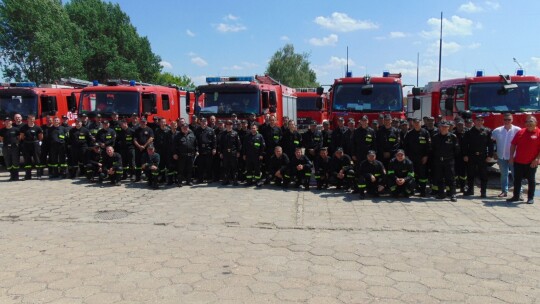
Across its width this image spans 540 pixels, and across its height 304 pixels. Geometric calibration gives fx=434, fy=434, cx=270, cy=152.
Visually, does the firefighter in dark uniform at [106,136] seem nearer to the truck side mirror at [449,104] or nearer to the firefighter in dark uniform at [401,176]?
the firefighter in dark uniform at [401,176]

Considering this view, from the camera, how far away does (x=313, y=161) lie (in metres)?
10.1

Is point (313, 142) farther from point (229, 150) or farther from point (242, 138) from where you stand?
point (229, 150)

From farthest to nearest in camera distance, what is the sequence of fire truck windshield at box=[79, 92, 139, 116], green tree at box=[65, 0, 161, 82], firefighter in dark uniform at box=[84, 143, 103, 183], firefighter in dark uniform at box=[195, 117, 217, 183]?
green tree at box=[65, 0, 161, 82]
fire truck windshield at box=[79, 92, 139, 116]
firefighter in dark uniform at box=[84, 143, 103, 183]
firefighter in dark uniform at box=[195, 117, 217, 183]

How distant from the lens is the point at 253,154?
10039mm

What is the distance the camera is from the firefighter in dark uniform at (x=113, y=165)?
1012 cm

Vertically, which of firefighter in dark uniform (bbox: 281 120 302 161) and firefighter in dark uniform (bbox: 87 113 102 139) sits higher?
firefighter in dark uniform (bbox: 87 113 102 139)

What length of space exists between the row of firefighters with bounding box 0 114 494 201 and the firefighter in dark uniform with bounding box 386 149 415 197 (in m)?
0.02

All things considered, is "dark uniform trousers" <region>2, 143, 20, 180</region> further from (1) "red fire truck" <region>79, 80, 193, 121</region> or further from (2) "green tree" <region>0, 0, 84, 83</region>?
(2) "green tree" <region>0, 0, 84, 83</region>

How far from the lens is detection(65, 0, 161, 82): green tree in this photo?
3694cm

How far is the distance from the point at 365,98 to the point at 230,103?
11.6 feet

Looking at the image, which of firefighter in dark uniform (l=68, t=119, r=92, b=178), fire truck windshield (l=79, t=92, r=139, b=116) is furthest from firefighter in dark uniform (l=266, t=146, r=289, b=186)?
firefighter in dark uniform (l=68, t=119, r=92, b=178)

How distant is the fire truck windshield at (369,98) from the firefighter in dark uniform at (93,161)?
5.95 meters

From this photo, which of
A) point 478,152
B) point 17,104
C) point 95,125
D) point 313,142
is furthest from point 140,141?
point 478,152

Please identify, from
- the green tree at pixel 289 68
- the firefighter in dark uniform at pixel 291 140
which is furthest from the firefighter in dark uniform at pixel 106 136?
the green tree at pixel 289 68
